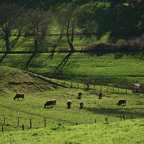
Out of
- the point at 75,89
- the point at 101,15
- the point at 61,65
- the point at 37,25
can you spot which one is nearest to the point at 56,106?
the point at 75,89

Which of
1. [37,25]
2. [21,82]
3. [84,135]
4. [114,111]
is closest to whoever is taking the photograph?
[84,135]

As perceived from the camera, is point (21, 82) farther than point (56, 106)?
Yes

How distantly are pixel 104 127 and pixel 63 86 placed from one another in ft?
125

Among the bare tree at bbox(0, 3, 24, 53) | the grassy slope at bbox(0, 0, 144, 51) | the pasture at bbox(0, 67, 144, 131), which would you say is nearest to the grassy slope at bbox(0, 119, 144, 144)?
the pasture at bbox(0, 67, 144, 131)

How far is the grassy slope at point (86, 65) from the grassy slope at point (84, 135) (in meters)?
45.9

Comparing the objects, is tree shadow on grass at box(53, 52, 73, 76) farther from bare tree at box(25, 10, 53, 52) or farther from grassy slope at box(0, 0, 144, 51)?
bare tree at box(25, 10, 53, 52)

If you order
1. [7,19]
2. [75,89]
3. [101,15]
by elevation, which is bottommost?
[75,89]

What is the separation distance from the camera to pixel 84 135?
105 feet

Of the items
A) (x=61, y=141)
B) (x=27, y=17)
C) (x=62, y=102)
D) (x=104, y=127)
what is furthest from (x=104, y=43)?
(x=61, y=141)

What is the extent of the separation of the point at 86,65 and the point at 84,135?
64.9 m

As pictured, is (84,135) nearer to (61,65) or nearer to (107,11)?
(61,65)

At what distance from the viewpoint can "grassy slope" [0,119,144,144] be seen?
96.8 ft

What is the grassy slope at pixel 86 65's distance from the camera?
279 feet

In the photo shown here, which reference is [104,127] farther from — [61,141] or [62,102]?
[62,102]
